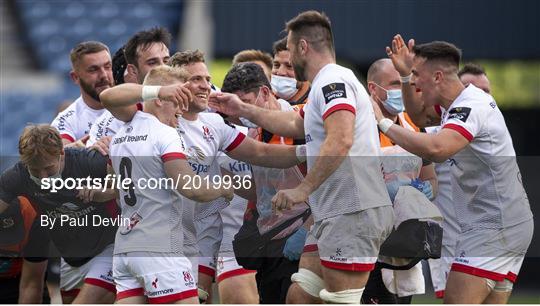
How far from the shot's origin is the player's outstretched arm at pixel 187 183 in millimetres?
6629

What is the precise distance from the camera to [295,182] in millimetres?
7434

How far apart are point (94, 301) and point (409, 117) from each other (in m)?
2.51

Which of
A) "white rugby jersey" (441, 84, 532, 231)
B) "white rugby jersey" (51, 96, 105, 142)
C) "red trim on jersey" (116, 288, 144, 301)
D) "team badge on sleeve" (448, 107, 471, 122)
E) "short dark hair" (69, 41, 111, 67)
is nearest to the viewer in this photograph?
"red trim on jersey" (116, 288, 144, 301)

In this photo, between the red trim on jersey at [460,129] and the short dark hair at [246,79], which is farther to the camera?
the short dark hair at [246,79]

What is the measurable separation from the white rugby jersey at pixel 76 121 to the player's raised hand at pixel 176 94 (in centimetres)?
210

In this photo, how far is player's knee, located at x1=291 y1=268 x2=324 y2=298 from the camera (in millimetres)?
6801

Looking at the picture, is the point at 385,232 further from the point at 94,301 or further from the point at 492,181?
the point at 94,301

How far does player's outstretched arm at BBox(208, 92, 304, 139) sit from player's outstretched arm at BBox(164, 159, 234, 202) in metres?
0.45

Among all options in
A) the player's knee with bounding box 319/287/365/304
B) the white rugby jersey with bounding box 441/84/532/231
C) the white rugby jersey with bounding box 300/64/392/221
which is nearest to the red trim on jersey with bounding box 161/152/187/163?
the white rugby jersey with bounding box 300/64/392/221

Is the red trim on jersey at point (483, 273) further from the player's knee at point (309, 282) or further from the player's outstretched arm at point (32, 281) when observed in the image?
the player's outstretched arm at point (32, 281)

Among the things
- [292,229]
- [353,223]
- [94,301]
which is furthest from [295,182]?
[94,301]

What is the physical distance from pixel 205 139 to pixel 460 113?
1.64 meters

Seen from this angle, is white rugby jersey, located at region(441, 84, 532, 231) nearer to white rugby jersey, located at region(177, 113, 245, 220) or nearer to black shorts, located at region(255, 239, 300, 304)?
black shorts, located at region(255, 239, 300, 304)

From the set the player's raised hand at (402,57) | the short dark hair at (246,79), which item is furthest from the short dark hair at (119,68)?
the player's raised hand at (402,57)
